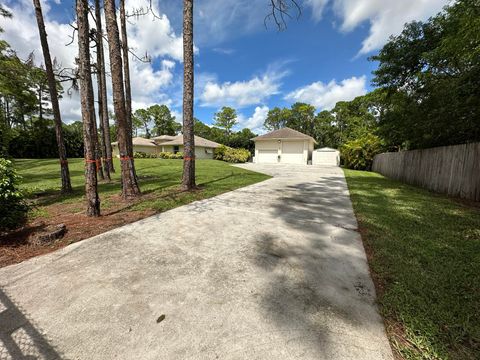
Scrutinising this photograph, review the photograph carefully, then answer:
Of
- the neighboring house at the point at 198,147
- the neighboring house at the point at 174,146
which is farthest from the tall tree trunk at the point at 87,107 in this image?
the neighboring house at the point at 198,147

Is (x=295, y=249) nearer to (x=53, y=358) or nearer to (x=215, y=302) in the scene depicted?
(x=215, y=302)

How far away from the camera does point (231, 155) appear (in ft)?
82.8

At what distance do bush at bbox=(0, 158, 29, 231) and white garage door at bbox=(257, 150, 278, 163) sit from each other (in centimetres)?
2410

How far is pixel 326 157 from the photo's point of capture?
25.6m

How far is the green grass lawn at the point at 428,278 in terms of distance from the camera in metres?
1.64

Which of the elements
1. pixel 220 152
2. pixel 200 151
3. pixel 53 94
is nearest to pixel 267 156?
pixel 220 152

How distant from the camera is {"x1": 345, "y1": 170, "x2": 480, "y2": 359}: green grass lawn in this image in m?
1.64

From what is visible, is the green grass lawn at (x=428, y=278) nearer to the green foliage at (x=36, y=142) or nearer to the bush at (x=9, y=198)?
the bush at (x=9, y=198)

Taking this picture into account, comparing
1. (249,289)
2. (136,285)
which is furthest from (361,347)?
(136,285)

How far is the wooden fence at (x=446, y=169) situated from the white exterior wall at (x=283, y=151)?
13992mm

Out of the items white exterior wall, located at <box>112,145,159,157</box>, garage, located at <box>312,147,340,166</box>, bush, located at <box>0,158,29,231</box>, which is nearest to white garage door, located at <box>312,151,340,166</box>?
garage, located at <box>312,147,340,166</box>

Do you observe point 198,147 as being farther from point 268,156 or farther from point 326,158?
point 326,158

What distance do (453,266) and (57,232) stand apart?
5622 millimetres

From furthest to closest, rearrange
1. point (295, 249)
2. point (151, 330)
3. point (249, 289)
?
1. point (295, 249)
2. point (249, 289)
3. point (151, 330)
